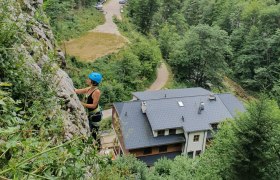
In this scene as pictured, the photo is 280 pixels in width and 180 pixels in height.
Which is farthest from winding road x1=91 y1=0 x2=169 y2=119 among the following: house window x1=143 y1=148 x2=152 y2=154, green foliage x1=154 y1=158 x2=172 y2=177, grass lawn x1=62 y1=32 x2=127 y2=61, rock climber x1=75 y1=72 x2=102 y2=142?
rock climber x1=75 y1=72 x2=102 y2=142

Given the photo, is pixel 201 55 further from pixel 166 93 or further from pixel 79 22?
pixel 79 22

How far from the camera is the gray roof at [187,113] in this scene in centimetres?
2623


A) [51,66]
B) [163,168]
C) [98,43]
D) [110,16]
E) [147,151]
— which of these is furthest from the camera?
[110,16]

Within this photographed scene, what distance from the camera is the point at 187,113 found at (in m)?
27.5

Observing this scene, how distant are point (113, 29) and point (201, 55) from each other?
12.7 meters

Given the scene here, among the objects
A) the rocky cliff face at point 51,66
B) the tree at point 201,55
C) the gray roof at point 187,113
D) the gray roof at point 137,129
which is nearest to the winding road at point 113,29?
the tree at point 201,55

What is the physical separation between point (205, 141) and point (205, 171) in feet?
38.5

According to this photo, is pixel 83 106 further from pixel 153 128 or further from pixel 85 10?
pixel 85 10

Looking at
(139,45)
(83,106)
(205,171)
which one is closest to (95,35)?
(139,45)

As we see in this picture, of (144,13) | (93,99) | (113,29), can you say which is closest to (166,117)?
(93,99)

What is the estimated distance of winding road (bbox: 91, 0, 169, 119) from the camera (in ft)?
129

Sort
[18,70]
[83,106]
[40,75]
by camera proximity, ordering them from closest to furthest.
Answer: [18,70] < [40,75] < [83,106]

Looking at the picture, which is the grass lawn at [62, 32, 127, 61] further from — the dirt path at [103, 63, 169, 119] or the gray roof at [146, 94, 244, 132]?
the gray roof at [146, 94, 244, 132]

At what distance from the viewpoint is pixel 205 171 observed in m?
15.8
